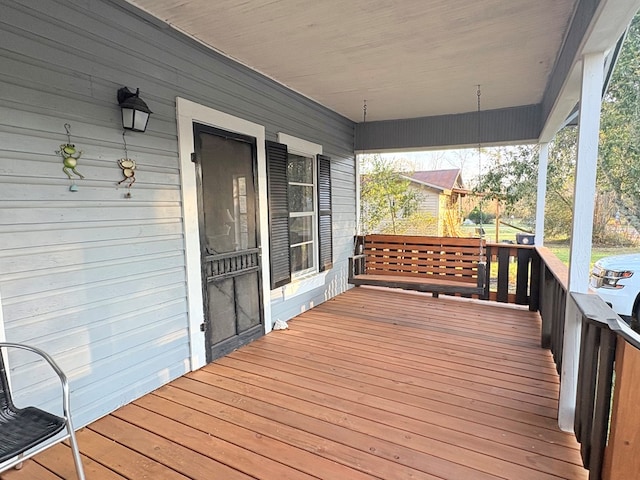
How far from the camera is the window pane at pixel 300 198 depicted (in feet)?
13.4

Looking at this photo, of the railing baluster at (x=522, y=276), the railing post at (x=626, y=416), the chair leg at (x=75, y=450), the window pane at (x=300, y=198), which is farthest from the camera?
the railing baluster at (x=522, y=276)

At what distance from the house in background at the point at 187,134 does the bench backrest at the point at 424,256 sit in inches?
42.9

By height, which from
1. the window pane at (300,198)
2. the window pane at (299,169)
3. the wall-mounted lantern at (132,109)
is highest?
the wall-mounted lantern at (132,109)

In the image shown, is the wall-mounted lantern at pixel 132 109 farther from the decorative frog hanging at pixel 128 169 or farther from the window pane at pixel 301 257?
the window pane at pixel 301 257

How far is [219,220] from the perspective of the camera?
3023 mm

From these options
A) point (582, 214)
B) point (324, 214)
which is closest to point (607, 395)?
point (582, 214)

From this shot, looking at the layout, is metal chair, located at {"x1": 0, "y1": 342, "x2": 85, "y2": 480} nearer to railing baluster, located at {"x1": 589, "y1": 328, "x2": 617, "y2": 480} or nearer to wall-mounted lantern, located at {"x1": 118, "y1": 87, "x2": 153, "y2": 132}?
wall-mounted lantern, located at {"x1": 118, "y1": 87, "x2": 153, "y2": 132}

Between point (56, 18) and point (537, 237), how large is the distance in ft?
16.2

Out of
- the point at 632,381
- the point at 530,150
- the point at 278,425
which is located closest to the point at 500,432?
the point at 632,381

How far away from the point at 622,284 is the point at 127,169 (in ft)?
14.5

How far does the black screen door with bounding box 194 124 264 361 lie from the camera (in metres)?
2.88

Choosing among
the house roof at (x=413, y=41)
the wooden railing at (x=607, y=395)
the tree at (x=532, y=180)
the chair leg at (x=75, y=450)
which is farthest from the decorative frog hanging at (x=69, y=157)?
the tree at (x=532, y=180)

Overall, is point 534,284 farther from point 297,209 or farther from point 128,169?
point 128,169

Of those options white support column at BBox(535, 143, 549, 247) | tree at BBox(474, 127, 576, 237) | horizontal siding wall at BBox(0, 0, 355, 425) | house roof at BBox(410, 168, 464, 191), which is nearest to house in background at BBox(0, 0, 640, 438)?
horizontal siding wall at BBox(0, 0, 355, 425)
